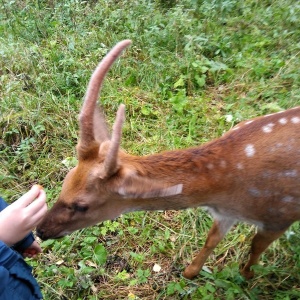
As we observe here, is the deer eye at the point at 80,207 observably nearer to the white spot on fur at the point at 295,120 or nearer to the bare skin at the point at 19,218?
the bare skin at the point at 19,218

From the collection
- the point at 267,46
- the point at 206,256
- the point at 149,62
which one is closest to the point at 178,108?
the point at 149,62

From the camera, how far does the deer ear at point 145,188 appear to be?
241 centimetres

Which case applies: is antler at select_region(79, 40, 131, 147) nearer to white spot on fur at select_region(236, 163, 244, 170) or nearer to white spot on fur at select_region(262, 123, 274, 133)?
white spot on fur at select_region(236, 163, 244, 170)

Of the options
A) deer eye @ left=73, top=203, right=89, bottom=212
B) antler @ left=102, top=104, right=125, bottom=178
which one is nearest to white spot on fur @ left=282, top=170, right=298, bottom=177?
antler @ left=102, top=104, right=125, bottom=178

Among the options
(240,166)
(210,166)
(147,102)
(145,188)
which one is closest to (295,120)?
(240,166)

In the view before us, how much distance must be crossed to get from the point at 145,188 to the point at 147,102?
2446 mm

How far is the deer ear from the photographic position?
241cm

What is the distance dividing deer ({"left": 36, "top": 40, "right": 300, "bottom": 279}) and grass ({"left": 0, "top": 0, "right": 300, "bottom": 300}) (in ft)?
2.22

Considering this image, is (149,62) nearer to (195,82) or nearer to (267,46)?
(195,82)

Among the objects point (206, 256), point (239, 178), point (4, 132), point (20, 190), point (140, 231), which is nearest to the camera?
point (239, 178)

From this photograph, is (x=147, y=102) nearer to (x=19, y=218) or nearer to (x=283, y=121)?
(x=283, y=121)

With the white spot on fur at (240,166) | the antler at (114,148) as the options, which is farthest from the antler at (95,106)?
the white spot on fur at (240,166)

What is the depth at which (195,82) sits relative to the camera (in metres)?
4.89

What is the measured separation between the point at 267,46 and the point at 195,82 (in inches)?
→ 37.4
